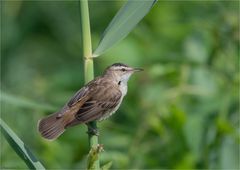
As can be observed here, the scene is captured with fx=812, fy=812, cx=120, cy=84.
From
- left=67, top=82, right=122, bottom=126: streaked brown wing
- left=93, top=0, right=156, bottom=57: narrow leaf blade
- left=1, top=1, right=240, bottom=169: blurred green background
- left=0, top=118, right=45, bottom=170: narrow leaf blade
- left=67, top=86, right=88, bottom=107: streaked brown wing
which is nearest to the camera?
left=0, top=118, right=45, bottom=170: narrow leaf blade

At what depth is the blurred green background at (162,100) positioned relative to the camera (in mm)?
5688

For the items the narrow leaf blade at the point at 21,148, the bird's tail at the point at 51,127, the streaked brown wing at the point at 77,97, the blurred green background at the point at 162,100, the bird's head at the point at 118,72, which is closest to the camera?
the narrow leaf blade at the point at 21,148

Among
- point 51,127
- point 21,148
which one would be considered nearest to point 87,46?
point 21,148

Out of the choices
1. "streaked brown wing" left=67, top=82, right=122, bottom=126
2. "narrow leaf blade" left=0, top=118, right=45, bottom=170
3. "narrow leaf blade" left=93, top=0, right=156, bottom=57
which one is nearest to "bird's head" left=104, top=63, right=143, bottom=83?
"streaked brown wing" left=67, top=82, right=122, bottom=126

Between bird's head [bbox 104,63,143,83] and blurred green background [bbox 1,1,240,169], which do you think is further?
blurred green background [bbox 1,1,240,169]

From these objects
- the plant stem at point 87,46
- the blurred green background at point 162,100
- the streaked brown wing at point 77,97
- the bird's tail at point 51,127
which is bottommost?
the blurred green background at point 162,100

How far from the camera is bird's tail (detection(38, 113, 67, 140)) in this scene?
4.18m

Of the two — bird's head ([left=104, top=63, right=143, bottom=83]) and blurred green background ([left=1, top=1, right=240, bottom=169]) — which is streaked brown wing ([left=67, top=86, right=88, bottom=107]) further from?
bird's head ([left=104, top=63, right=143, bottom=83])

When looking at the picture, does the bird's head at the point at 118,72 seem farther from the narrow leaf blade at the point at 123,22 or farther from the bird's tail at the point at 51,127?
the narrow leaf blade at the point at 123,22

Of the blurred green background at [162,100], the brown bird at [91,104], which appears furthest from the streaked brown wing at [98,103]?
the blurred green background at [162,100]

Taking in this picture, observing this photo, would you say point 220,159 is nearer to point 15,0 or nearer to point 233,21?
point 233,21

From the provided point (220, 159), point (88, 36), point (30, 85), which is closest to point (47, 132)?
point (88, 36)

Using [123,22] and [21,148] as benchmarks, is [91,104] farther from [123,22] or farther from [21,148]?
[21,148]

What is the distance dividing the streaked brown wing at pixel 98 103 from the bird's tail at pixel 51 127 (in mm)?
98
